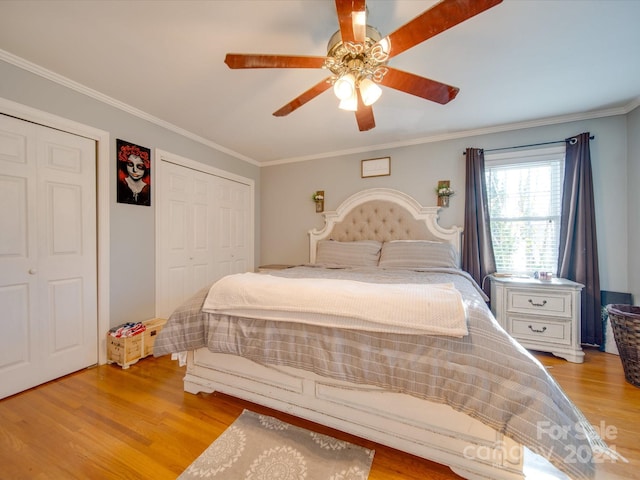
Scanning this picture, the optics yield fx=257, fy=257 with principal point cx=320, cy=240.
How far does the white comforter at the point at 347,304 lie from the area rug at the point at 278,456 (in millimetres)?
649

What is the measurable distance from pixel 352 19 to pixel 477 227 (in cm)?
250

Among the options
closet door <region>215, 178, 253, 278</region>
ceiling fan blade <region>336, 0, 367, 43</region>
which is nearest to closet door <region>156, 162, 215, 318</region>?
closet door <region>215, 178, 253, 278</region>

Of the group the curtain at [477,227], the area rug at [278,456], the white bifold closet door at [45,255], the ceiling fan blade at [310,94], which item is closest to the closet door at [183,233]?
the white bifold closet door at [45,255]

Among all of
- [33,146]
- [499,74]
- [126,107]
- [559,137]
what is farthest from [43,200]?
[559,137]

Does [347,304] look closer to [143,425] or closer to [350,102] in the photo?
[350,102]

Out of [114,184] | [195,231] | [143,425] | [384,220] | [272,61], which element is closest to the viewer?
[272,61]

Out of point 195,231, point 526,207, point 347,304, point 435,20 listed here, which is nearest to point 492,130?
point 526,207

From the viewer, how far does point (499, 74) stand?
1.95m

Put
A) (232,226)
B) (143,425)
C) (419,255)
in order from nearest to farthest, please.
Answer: (143,425)
(419,255)
(232,226)

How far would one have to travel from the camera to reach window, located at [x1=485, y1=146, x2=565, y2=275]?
270 centimetres

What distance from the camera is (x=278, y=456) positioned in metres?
1.30

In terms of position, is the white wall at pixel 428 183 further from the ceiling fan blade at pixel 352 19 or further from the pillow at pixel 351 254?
the ceiling fan blade at pixel 352 19

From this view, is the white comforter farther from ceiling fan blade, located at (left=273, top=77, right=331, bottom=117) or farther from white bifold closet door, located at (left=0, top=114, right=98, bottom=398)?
white bifold closet door, located at (left=0, top=114, right=98, bottom=398)

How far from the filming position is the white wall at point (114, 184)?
1.89m
